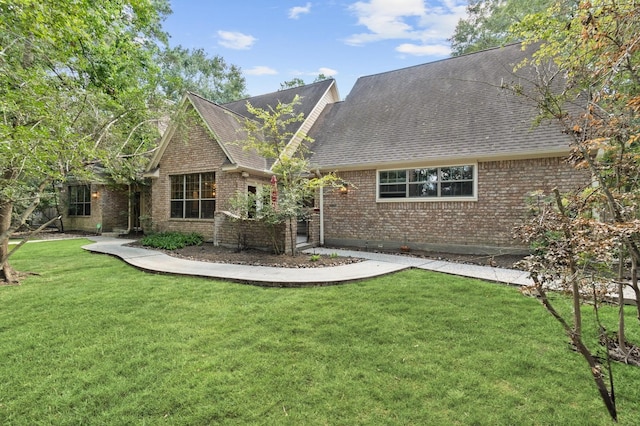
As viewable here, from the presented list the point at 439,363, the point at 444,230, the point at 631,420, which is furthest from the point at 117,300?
the point at 444,230

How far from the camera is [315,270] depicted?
6758 mm

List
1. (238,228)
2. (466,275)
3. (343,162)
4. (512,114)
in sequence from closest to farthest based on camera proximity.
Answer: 1. (466,275)
2. (512,114)
3. (238,228)
4. (343,162)

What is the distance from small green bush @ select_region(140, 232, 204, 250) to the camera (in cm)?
1018

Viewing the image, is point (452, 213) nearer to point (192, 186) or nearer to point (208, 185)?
point (208, 185)

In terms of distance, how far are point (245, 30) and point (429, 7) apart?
25.0 ft

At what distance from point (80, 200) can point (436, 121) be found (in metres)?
18.5

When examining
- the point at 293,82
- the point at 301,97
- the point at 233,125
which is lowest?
the point at 233,125

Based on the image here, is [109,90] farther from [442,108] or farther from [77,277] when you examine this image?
[442,108]

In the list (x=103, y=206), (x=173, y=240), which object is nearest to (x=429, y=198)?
(x=173, y=240)

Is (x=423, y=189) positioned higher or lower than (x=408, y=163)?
lower

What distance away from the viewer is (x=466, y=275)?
6195mm

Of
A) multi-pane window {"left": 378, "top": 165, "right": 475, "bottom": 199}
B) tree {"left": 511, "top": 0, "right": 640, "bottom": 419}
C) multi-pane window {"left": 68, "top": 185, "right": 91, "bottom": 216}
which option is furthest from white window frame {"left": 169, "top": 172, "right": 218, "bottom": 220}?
tree {"left": 511, "top": 0, "right": 640, "bottom": 419}

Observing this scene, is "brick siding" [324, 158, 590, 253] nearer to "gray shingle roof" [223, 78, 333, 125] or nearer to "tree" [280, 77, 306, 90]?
"gray shingle roof" [223, 78, 333, 125]

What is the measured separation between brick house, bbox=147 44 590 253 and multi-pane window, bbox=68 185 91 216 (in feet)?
21.9
